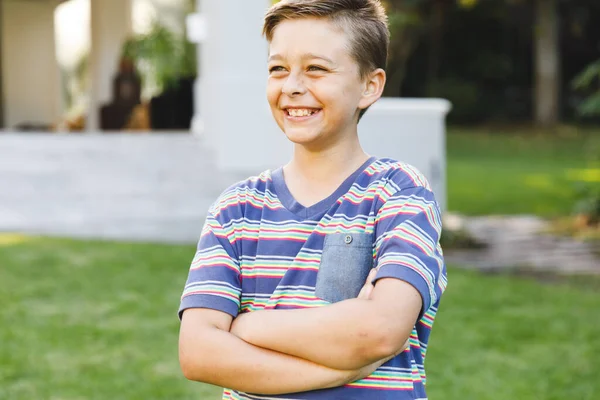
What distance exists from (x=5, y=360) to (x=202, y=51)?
5.91m

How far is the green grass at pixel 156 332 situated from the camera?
14.0ft

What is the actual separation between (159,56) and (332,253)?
1138 centimetres

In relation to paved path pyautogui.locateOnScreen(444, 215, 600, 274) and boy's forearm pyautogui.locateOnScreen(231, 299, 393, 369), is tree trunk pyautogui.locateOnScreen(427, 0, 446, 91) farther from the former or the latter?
boy's forearm pyautogui.locateOnScreen(231, 299, 393, 369)

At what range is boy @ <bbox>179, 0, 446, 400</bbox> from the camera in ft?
5.28

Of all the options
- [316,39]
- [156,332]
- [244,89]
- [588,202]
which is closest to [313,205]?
[316,39]

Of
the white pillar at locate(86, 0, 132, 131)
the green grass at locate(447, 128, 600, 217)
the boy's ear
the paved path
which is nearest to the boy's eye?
the boy's ear

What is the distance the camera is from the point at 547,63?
25.3 m

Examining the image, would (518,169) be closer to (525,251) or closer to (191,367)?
(525,251)

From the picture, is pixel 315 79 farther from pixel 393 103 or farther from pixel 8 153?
pixel 8 153

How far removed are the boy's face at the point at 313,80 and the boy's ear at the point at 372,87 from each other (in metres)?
0.03

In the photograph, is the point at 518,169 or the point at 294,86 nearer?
the point at 294,86

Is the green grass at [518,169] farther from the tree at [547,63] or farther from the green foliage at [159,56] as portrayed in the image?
the green foliage at [159,56]

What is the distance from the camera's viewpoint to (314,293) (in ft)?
5.45

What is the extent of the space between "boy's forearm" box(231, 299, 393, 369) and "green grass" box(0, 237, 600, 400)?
2621 millimetres
